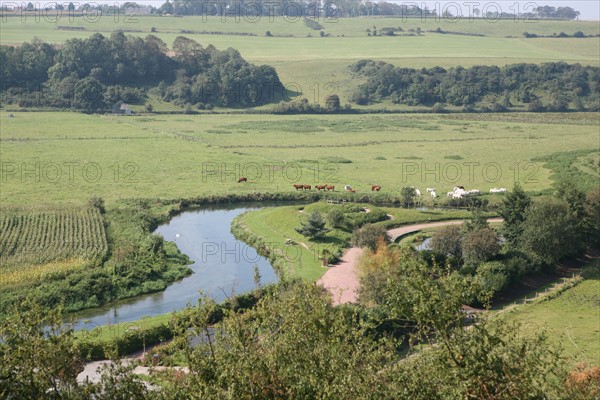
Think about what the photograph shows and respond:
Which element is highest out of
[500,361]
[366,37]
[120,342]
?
[366,37]

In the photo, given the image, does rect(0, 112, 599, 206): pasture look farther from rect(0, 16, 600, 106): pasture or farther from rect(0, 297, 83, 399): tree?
rect(0, 297, 83, 399): tree

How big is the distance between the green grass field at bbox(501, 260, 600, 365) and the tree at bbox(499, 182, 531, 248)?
510cm

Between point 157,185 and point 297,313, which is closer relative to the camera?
point 297,313

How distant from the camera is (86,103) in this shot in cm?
10756

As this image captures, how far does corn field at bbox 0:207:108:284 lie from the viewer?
4150 centimetres

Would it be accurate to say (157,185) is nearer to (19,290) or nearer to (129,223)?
(129,223)

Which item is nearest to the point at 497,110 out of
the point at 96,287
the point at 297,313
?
the point at 96,287

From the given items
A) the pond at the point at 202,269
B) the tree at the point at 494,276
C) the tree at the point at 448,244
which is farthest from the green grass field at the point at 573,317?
the pond at the point at 202,269

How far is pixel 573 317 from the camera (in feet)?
124

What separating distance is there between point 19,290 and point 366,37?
479 ft

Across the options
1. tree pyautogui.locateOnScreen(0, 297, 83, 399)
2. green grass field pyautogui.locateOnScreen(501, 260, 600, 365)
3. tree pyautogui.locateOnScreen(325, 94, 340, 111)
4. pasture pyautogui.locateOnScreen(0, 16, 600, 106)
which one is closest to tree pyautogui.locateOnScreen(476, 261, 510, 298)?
green grass field pyautogui.locateOnScreen(501, 260, 600, 365)

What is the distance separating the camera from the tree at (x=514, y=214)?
156ft

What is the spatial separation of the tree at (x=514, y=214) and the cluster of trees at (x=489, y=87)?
70411 mm

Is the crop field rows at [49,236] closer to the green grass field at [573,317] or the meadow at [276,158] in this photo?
the meadow at [276,158]
